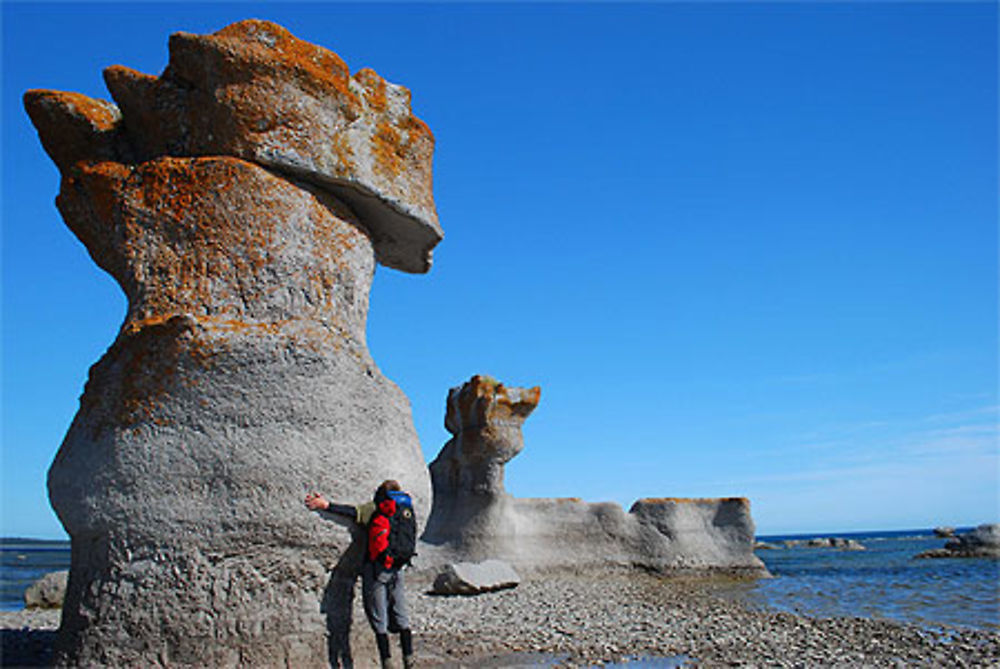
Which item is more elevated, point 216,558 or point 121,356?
point 121,356

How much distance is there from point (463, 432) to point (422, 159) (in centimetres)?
1332

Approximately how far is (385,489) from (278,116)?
2.55 m

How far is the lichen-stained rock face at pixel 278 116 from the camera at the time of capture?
17.0 ft

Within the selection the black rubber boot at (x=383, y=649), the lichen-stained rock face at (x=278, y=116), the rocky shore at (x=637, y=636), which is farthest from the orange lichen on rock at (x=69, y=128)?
the black rubber boot at (x=383, y=649)

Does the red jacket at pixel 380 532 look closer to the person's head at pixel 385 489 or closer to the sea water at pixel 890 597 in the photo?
the person's head at pixel 385 489

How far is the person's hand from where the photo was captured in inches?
184

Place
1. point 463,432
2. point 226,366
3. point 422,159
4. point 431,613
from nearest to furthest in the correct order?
point 226,366 < point 422,159 < point 431,613 < point 463,432

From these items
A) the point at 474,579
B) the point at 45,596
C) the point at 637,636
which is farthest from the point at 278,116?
the point at 45,596

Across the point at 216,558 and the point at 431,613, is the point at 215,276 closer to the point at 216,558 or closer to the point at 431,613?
the point at 216,558

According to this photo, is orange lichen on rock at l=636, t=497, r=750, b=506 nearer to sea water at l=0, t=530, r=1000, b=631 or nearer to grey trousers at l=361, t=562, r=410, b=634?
sea water at l=0, t=530, r=1000, b=631

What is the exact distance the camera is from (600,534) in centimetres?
1970

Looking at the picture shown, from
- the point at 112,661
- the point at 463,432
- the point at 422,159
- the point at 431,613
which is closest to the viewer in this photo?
the point at 112,661

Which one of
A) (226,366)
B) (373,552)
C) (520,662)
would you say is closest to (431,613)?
(520,662)

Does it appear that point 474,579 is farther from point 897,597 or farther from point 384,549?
point 384,549
